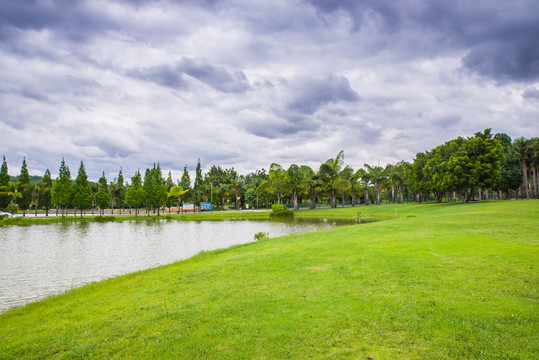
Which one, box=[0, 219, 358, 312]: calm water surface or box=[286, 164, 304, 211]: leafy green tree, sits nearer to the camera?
box=[0, 219, 358, 312]: calm water surface

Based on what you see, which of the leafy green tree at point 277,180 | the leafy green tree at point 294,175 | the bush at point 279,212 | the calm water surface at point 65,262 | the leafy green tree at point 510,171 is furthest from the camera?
the leafy green tree at point 277,180

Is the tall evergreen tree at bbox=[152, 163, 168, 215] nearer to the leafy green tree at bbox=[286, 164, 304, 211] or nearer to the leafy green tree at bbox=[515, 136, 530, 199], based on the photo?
the leafy green tree at bbox=[286, 164, 304, 211]

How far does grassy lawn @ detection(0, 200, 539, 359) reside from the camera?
4938 millimetres

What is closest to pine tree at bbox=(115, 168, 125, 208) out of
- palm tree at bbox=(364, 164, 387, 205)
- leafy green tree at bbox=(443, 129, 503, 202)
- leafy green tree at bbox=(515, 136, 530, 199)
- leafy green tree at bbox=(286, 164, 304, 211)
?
leafy green tree at bbox=(286, 164, 304, 211)

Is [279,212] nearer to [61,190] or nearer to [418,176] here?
[418,176]

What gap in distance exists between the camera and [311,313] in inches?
244

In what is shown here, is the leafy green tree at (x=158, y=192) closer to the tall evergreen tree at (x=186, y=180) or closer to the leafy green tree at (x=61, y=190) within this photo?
the leafy green tree at (x=61, y=190)

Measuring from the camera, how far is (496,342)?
4.73 m

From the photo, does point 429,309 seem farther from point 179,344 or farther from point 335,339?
point 179,344

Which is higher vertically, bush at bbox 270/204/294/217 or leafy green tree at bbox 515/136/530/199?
leafy green tree at bbox 515/136/530/199

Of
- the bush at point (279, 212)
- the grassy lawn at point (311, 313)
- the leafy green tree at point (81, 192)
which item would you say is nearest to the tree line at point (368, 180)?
the leafy green tree at point (81, 192)

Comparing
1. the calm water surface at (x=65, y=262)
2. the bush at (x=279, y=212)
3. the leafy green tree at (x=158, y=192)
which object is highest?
the leafy green tree at (x=158, y=192)

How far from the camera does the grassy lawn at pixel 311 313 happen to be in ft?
16.2

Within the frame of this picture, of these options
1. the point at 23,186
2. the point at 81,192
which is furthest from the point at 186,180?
the point at 23,186
